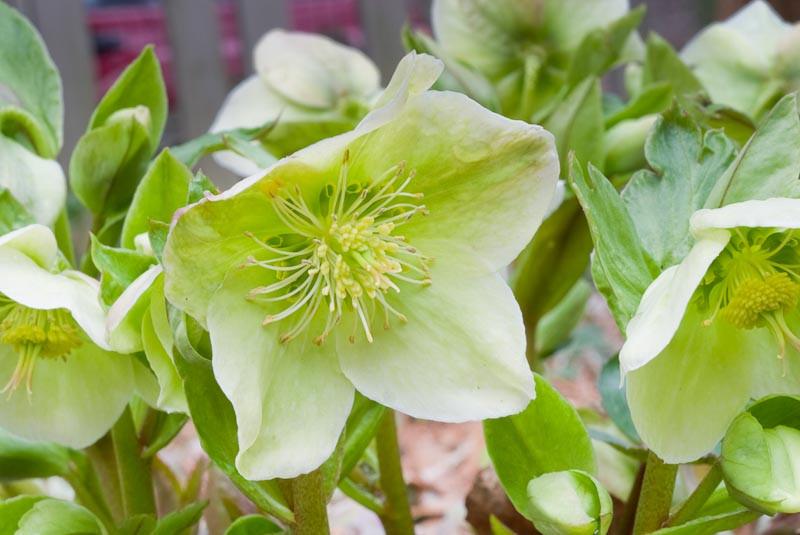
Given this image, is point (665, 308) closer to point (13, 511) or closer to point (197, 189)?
point (197, 189)

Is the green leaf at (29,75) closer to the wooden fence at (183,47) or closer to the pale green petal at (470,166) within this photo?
the pale green petal at (470,166)

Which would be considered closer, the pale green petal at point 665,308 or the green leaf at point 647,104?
the pale green petal at point 665,308

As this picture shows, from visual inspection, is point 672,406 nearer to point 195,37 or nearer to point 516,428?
point 516,428

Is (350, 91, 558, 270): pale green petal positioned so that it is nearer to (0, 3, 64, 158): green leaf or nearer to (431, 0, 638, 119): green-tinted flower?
(0, 3, 64, 158): green leaf

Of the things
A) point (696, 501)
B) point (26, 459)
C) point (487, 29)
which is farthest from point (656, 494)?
point (487, 29)

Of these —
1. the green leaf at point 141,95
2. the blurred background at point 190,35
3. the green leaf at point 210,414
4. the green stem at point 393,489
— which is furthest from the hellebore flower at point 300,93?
the blurred background at point 190,35
